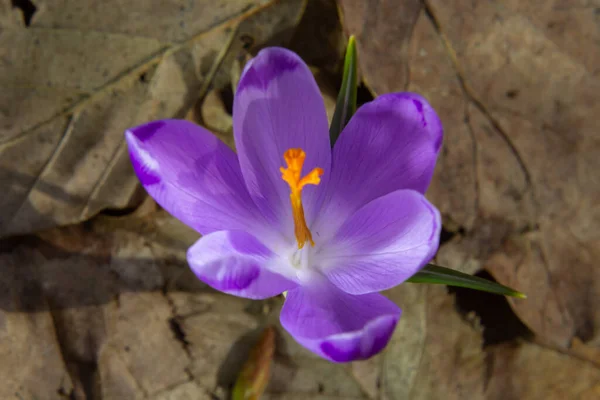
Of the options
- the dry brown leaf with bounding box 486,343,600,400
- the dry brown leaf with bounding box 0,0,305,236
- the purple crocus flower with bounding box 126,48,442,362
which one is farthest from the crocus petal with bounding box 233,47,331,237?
the dry brown leaf with bounding box 486,343,600,400

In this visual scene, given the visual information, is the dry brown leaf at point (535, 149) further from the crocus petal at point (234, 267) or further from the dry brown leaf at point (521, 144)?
the crocus petal at point (234, 267)

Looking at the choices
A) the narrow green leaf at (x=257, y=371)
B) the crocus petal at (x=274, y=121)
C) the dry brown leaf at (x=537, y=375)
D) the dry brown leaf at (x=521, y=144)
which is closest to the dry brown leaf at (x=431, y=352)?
the dry brown leaf at (x=537, y=375)

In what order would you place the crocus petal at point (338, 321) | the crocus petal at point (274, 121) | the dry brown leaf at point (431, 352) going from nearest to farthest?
the crocus petal at point (338, 321) → the crocus petal at point (274, 121) → the dry brown leaf at point (431, 352)

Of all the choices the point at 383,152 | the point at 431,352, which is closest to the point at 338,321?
the point at 383,152

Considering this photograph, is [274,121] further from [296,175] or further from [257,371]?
[257,371]

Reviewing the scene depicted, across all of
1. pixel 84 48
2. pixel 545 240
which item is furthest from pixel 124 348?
pixel 545 240

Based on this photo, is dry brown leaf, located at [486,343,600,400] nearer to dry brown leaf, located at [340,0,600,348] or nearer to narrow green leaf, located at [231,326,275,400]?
dry brown leaf, located at [340,0,600,348]

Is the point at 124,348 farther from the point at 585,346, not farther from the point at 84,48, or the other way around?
the point at 585,346
